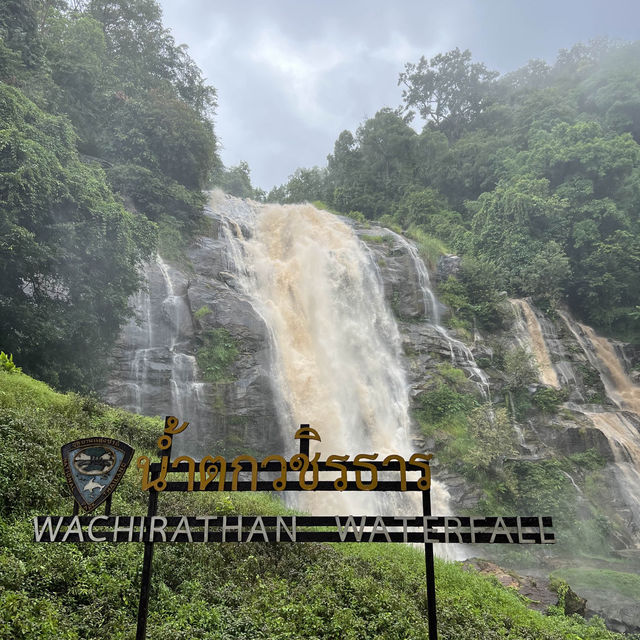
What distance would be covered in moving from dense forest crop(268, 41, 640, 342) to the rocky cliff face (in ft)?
8.38

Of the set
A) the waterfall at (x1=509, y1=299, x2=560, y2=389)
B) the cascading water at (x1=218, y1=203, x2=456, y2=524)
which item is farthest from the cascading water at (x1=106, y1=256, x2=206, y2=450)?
the waterfall at (x1=509, y1=299, x2=560, y2=389)

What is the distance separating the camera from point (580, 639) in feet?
22.9

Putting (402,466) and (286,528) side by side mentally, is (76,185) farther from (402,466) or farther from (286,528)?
(402,466)

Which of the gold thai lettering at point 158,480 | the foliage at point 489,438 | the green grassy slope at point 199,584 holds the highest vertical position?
the foliage at point 489,438

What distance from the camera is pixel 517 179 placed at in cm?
2861

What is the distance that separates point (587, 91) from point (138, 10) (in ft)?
98.7

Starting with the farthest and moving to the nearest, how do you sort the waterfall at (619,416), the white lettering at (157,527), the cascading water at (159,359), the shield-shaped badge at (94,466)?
the waterfall at (619,416)
the cascading water at (159,359)
the shield-shaped badge at (94,466)
the white lettering at (157,527)

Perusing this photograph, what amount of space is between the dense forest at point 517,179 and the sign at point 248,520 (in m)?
19.3

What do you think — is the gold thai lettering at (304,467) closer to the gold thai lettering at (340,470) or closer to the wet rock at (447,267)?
the gold thai lettering at (340,470)

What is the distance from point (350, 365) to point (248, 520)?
45.0ft

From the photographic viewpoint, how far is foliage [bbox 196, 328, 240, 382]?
14.8m

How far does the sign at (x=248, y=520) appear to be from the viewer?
3723 millimetres

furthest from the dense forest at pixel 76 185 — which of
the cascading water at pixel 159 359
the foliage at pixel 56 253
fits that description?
the cascading water at pixel 159 359

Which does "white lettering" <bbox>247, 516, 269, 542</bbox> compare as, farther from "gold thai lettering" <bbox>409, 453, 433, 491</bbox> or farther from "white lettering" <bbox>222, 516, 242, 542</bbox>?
"gold thai lettering" <bbox>409, 453, 433, 491</bbox>
